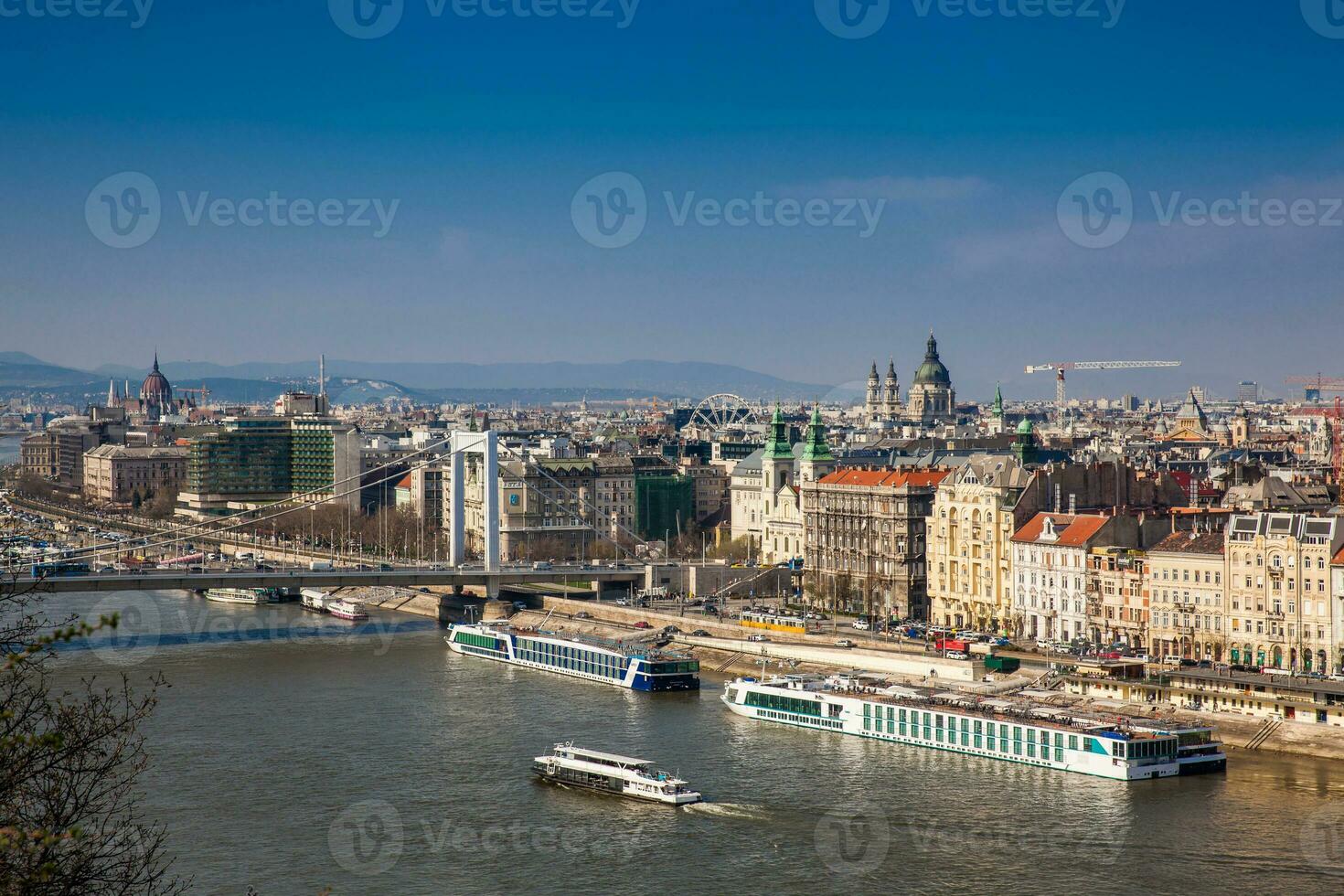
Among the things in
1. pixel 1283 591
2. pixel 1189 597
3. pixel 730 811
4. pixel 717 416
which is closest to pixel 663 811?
pixel 730 811

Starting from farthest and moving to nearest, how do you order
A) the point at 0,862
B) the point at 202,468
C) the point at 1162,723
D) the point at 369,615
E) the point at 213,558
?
the point at 202,468, the point at 213,558, the point at 369,615, the point at 1162,723, the point at 0,862

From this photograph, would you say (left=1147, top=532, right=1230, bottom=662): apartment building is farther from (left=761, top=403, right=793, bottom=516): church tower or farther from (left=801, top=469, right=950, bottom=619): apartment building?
(left=761, top=403, right=793, bottom=516): church tower

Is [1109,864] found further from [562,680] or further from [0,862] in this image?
[562,680]

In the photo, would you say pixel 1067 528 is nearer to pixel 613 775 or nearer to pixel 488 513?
pixel 613 775

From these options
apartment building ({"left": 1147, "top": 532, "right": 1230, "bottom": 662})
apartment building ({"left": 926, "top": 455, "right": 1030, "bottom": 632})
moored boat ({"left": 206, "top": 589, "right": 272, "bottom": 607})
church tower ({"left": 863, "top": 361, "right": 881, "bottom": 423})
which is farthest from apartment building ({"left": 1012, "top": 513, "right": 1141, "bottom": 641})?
church tower ({"left": 863, "top": 361, "right": 881, "bottom": 423})

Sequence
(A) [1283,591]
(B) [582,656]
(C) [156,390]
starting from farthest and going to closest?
(C) [156,390]
(B) [582,656]
(A) [1283,591]

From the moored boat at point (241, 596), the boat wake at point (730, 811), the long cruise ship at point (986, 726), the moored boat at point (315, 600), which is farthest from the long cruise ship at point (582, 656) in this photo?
the moored boat at point (241, 596)

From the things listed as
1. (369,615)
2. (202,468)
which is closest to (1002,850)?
(369,615)
